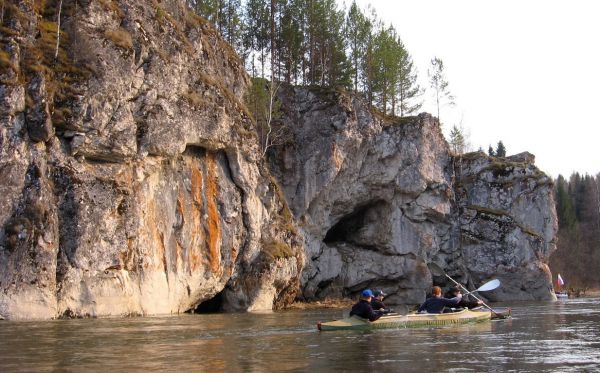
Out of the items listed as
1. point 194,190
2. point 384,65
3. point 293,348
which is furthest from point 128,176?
point 384,65

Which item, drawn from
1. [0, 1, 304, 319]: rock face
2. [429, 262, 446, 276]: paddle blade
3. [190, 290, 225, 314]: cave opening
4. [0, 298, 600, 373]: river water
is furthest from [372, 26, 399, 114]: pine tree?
[0, 298, 600, 373]: river water

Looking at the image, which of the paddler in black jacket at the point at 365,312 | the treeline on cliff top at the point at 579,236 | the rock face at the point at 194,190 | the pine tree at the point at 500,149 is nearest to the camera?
the paddler in black jacket at the point at 365,312

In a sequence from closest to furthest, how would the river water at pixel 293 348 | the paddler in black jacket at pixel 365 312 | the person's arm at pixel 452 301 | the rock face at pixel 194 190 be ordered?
the river water at pixel 293 348, the paddler in black jacket at pixel 365 312, the person's arm at pixel 452 301, the rock face at pixel 194 190

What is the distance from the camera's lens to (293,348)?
16359mm

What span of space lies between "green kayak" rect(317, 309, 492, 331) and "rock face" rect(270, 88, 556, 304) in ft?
81.4

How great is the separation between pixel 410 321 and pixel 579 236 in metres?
81.5

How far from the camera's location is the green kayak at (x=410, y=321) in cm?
2130

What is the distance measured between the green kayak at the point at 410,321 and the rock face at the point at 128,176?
12836 millimetres

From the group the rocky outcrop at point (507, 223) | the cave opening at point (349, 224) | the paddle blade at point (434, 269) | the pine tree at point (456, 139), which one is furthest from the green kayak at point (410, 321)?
the pine tree at point (456, 139)

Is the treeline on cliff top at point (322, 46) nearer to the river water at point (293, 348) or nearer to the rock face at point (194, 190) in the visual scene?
the rock face at point (194, 190)

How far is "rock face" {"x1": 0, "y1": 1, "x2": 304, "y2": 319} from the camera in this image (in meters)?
28.3

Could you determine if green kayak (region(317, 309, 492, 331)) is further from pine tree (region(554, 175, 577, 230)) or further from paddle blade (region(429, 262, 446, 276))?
pine tree (region(554, 175, 577, 230))

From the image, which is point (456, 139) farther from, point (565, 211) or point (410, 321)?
point (410, 321)

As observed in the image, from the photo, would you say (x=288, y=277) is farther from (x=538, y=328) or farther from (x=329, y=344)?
(x=329, y=344)
